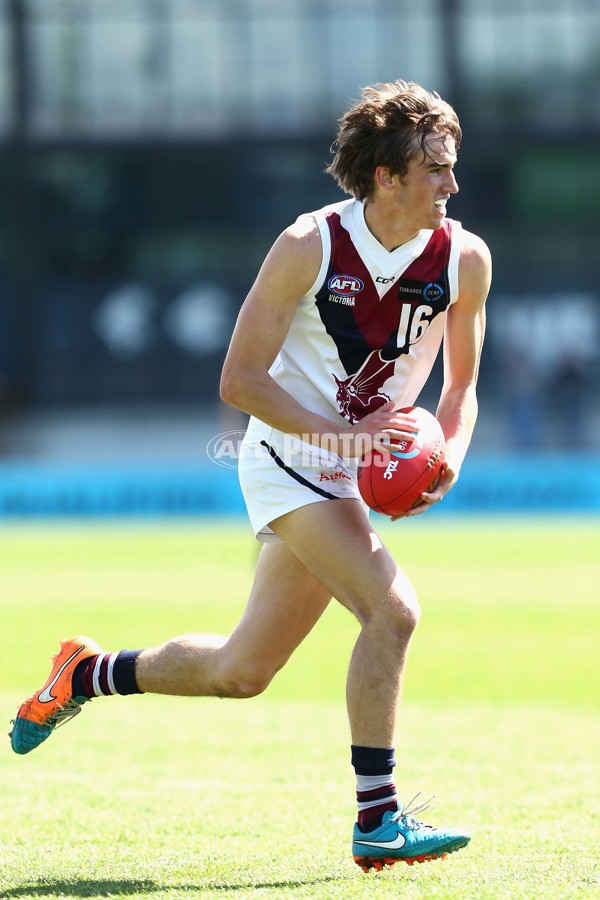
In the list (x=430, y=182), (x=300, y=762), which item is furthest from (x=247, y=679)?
(x=430, y=182)

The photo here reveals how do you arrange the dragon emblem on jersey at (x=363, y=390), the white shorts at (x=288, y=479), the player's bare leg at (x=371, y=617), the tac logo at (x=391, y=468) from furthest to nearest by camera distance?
the dragon emblem on jersey at (x=363, y=390) < the white shorts at (x=288, y=479) < the tac logo at (x=391, y=468) < the player's bare leg at (x=371, y=617)

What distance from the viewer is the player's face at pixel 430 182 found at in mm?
4996

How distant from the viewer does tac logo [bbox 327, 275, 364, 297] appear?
507cm

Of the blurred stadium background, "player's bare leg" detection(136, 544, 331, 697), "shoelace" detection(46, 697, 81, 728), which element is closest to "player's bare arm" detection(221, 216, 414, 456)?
"player's bare leg" detection(136, 544, 331, 697)

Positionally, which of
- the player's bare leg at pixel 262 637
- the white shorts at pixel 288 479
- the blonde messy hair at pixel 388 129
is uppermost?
the blonde messy hair at pixel 388 129

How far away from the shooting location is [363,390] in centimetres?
522

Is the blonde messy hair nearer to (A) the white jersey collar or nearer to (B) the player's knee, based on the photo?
(A) the white jersey collar

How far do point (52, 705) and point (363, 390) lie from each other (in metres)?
1.64

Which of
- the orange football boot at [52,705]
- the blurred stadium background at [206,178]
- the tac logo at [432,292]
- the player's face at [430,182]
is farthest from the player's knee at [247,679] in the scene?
the blurred stadium background at [206,178]

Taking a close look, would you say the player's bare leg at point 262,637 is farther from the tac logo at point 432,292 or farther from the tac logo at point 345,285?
the tac logo at point 432,292

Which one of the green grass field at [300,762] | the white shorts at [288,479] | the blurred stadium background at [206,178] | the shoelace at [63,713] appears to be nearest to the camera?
the green grass field at [300,762]

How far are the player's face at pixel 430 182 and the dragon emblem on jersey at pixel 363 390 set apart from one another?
0.54 meters

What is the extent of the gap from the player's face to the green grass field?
217 centimetres

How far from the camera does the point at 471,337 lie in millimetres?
5277
